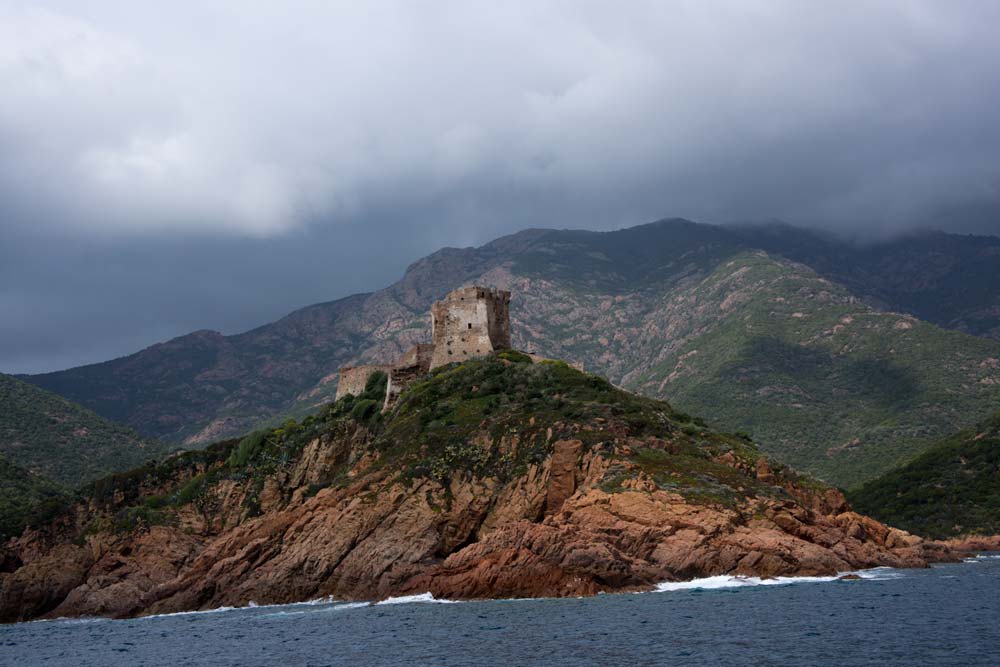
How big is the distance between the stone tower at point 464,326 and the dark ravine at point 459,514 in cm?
460

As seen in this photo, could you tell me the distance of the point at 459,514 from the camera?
244 feet

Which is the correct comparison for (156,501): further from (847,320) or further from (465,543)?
(847,320)

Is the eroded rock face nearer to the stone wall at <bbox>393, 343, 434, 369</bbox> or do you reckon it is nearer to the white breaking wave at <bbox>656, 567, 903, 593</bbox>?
the white breaking wave at <bbox>656, 567, 903, 593</bbox>

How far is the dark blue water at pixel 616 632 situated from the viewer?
41.3m

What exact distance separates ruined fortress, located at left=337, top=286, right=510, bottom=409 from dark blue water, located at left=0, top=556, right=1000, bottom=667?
38.6 meters

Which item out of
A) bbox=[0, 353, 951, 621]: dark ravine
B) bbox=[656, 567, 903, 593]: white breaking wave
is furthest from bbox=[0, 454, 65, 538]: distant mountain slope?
bbox=[656, 567, 903, 593]: white breaking wave

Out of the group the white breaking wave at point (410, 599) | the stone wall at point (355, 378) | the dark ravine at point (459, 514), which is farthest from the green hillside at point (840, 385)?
the white breaking wave at point (410, 599)

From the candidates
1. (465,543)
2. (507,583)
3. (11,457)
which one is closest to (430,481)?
(465,543)

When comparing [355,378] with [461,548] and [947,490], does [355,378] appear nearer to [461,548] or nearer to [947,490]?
[461,548]

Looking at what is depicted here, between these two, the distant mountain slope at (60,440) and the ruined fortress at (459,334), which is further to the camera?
the distant mountain slope at (60,440)

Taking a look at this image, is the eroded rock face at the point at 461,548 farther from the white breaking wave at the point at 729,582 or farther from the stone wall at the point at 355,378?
the stone wall at the point at 355,378

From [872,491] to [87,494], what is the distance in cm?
8637

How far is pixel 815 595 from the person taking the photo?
5662 cm

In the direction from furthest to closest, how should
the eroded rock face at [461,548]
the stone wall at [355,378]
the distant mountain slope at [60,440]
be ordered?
the distant mountain slope at [60,440] < the stone wall at [355,378] < the eroded rock face at [461,548]
